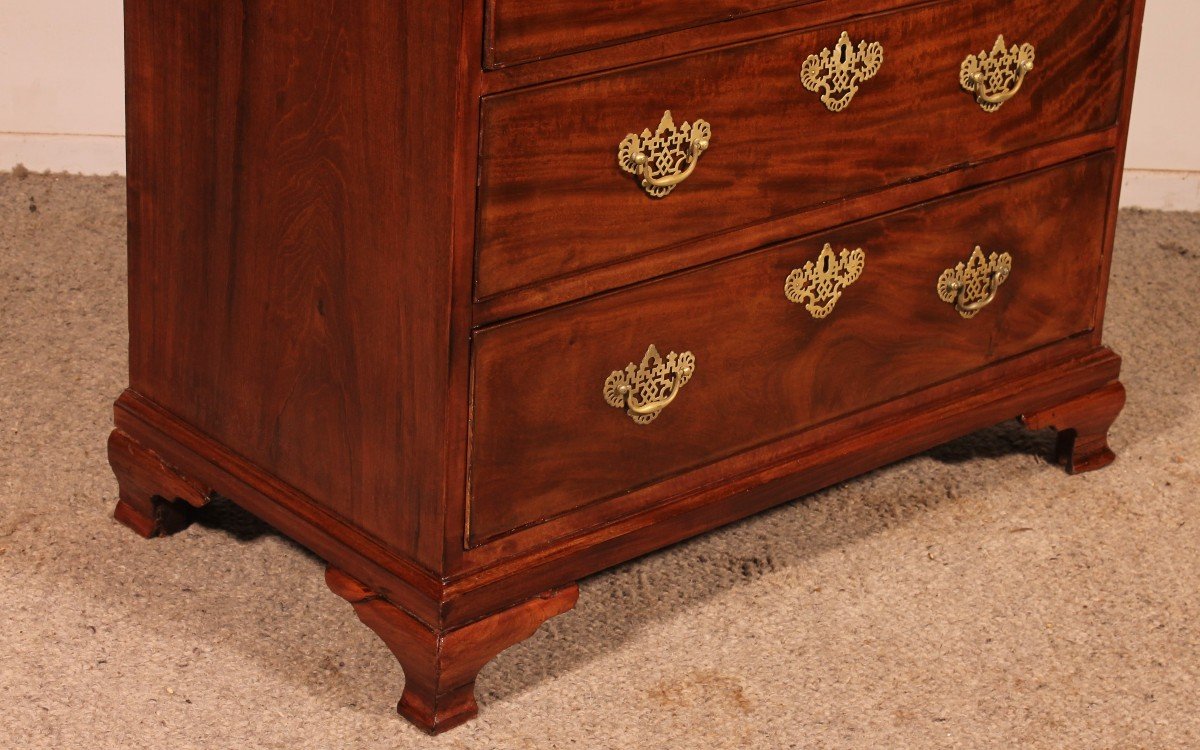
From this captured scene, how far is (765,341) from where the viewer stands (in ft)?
6.81

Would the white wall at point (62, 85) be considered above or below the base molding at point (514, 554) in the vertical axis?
above

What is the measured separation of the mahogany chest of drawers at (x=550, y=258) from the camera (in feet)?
5.73

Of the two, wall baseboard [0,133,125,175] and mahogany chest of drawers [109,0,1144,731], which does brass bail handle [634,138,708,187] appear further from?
wall baseboard [0,133,125,175]

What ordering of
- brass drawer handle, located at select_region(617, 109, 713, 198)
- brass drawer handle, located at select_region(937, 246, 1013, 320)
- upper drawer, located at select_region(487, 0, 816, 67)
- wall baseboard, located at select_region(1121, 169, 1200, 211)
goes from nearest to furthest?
1. upper drawer, located at select_region(487, 0, 816, 67)
2. brass drawer handle, located at select_region(617, 109, 713, 198)
3. brass drawer handle, located at select_region(937, 246, 1013, 320)
4. wall baseboard, located at select_region(1121, 169, 1200, 211)

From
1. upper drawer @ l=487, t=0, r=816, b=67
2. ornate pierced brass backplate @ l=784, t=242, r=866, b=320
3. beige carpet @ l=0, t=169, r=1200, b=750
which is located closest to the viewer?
upper drawer @ l=487, t=0, r=816, b=67

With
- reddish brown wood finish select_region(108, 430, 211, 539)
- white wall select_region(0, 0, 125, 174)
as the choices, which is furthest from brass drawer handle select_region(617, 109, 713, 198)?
white wall select_region(0, 0, 125, 174)

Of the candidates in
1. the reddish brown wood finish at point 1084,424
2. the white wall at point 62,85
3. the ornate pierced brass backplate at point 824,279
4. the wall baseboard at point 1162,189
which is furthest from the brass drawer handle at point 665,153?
the wall baseboard at point 1162,189

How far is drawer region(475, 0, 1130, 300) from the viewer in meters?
1.75

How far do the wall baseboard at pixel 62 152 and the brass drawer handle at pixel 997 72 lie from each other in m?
1.69

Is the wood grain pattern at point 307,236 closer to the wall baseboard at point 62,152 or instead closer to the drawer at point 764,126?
the drawer at point 764,126

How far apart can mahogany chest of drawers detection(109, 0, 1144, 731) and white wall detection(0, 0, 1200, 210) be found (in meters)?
1.15

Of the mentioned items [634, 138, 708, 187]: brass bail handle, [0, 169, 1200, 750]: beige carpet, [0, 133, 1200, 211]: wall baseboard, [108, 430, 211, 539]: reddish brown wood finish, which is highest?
[634, 138, 708, 187]: brass bail handle

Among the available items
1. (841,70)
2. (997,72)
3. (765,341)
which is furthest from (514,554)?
(997,72)

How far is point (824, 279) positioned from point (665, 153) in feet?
1.08
